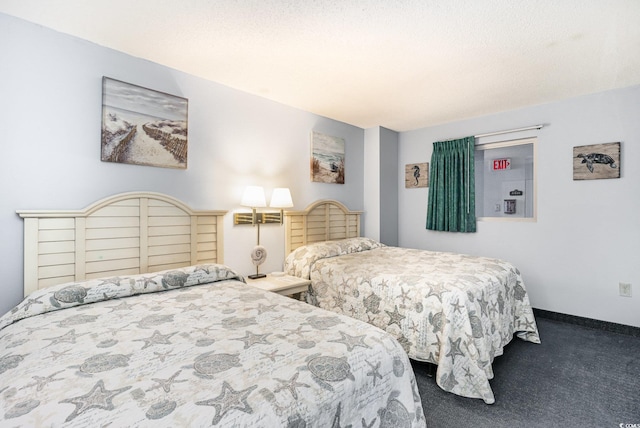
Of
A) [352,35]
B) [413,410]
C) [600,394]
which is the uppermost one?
[352,35]

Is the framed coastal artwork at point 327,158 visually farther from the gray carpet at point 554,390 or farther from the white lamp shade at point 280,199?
the gray carpet at point 554,390

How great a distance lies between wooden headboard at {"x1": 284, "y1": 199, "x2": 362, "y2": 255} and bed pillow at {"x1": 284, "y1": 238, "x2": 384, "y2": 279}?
18cm

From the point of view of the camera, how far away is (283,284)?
2.57 metres

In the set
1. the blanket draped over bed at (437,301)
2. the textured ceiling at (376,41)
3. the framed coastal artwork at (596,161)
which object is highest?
the textured ceiling at (376,41)

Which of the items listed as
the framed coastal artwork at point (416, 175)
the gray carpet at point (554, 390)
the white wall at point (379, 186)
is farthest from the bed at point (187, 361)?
the framed coastal artwork at point (416, 175)

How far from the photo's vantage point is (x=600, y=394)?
1.88 metres

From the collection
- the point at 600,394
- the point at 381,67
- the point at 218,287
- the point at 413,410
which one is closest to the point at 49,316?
the point at 218,287

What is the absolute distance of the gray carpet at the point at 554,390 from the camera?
167cm

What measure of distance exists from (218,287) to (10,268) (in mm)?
1190

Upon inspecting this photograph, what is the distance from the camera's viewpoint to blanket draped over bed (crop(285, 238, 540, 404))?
187 centimetres

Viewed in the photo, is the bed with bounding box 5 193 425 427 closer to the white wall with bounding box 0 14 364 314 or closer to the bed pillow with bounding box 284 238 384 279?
the white wall with bounding box 0 14 364 314

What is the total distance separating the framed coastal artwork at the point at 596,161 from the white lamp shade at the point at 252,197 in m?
3.18

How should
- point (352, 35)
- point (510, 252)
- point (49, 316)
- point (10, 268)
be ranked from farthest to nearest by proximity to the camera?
1. point (510, 252)
2. point (352, 35)
3. point (10, 268)
4. point (49, 316)

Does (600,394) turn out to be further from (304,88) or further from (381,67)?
(304,88)
